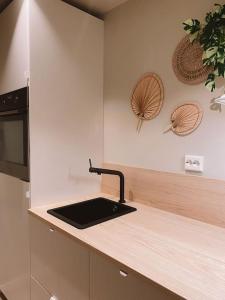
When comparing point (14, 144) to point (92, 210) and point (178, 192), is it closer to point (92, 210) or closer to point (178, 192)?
point (92, 210)

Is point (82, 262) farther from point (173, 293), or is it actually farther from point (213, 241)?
point (213, 241)

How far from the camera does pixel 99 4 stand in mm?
1727

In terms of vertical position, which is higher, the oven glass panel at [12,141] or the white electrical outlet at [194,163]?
the oven glass panel at [12,141]

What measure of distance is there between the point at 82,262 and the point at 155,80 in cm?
117

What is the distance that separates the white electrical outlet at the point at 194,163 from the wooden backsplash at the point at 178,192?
0.16 ft

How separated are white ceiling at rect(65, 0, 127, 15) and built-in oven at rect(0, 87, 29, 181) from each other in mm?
826

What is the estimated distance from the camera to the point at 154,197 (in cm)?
154

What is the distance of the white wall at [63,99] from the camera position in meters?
1.48

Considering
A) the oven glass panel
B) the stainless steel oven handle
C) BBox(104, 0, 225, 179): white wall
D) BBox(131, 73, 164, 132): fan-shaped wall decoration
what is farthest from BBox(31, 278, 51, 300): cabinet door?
BBox(131, 73, 164, 132): fan-shaped wall decoration

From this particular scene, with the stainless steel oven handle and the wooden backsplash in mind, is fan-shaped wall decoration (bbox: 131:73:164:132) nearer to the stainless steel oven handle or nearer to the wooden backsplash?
the wooden backsplash

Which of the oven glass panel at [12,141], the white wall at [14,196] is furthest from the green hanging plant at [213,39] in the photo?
the oven glass panel at [12,141]

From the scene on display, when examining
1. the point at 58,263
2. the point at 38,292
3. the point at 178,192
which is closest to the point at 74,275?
the point at 58,263

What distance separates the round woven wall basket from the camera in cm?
130

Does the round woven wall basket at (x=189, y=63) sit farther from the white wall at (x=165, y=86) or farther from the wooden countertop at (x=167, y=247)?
the wooden countertop at (x=167, y=247)
